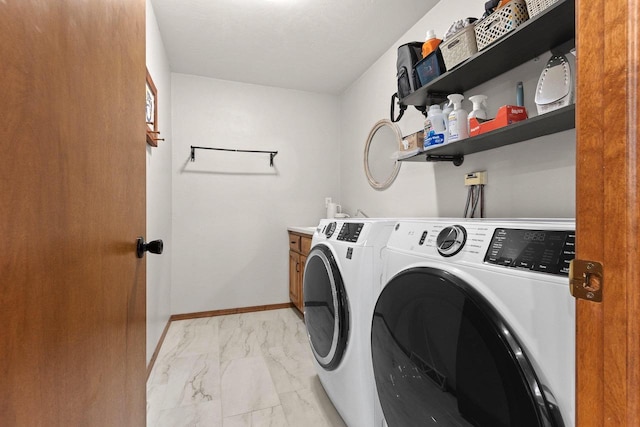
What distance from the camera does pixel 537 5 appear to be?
102 cm

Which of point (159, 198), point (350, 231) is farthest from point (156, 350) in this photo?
point (350, 231)

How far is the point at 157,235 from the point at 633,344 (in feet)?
7.79

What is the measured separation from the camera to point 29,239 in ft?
1.24

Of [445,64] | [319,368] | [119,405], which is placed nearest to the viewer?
[119,405]

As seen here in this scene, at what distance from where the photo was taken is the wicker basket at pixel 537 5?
99 centimetres

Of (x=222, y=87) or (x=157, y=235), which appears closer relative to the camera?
(x=157, y=235)

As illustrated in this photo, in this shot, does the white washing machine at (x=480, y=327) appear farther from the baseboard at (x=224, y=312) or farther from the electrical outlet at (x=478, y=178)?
the baseboard at (x=224, y=312)

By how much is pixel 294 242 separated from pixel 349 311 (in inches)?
69.6

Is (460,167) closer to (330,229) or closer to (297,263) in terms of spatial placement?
(330,229)

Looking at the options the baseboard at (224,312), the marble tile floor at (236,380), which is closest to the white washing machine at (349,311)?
the marble tile floor at (236,380)

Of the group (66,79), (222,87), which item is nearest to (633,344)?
(66,79)

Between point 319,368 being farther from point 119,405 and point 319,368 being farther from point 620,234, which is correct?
point 620,234

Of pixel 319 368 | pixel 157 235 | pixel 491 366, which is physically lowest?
pixel 319 368

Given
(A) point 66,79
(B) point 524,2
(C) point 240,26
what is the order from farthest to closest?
(C) point 240,26
(B) point 524,2
(A) point 66,79
